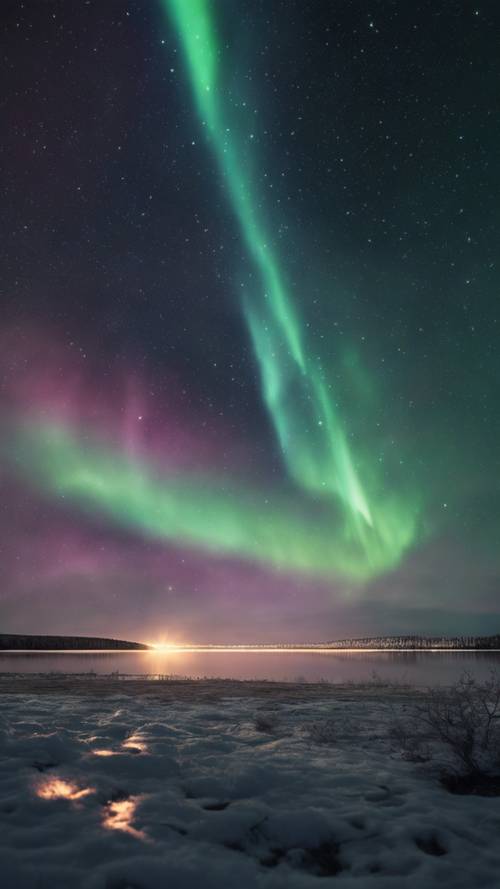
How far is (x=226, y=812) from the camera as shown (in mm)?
5801

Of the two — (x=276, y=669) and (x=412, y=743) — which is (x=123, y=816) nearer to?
(x=412, y=743)

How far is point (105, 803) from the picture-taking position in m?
5.98

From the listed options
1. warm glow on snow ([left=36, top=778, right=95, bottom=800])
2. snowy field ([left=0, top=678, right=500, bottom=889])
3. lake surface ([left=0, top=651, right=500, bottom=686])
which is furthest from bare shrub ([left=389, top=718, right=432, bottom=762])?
lake surface ([left=0, top=651, right=500, bottom=686])

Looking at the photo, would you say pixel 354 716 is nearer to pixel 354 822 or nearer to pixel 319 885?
pixel 354 822

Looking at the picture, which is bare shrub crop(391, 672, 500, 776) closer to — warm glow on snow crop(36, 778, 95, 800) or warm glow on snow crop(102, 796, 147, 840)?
warm glow on snow crop(102, 796, 147, 840)

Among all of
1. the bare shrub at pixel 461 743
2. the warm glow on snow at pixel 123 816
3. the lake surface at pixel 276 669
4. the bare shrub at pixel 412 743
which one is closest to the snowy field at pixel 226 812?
the warm glow on snow at pixel 123 816

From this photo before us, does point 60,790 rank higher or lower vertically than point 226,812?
higher

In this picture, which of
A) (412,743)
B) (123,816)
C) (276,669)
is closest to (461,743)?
(412,743)

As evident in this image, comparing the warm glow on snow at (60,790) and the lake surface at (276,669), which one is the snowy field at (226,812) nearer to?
the warm glow on snow at (60,790)

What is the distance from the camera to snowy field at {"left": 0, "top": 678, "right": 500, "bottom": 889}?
15.1ft

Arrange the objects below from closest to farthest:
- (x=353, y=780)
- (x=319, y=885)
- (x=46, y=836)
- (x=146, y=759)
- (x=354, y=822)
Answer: (x=319, y=885) < (x=46, y=836) < (x=354, y=822) < (x=353, y=780) < (x=146, y=759)

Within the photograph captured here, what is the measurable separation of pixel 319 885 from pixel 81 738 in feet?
17.8

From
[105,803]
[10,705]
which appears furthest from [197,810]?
[10,705]

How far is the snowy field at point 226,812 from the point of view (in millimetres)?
4602
